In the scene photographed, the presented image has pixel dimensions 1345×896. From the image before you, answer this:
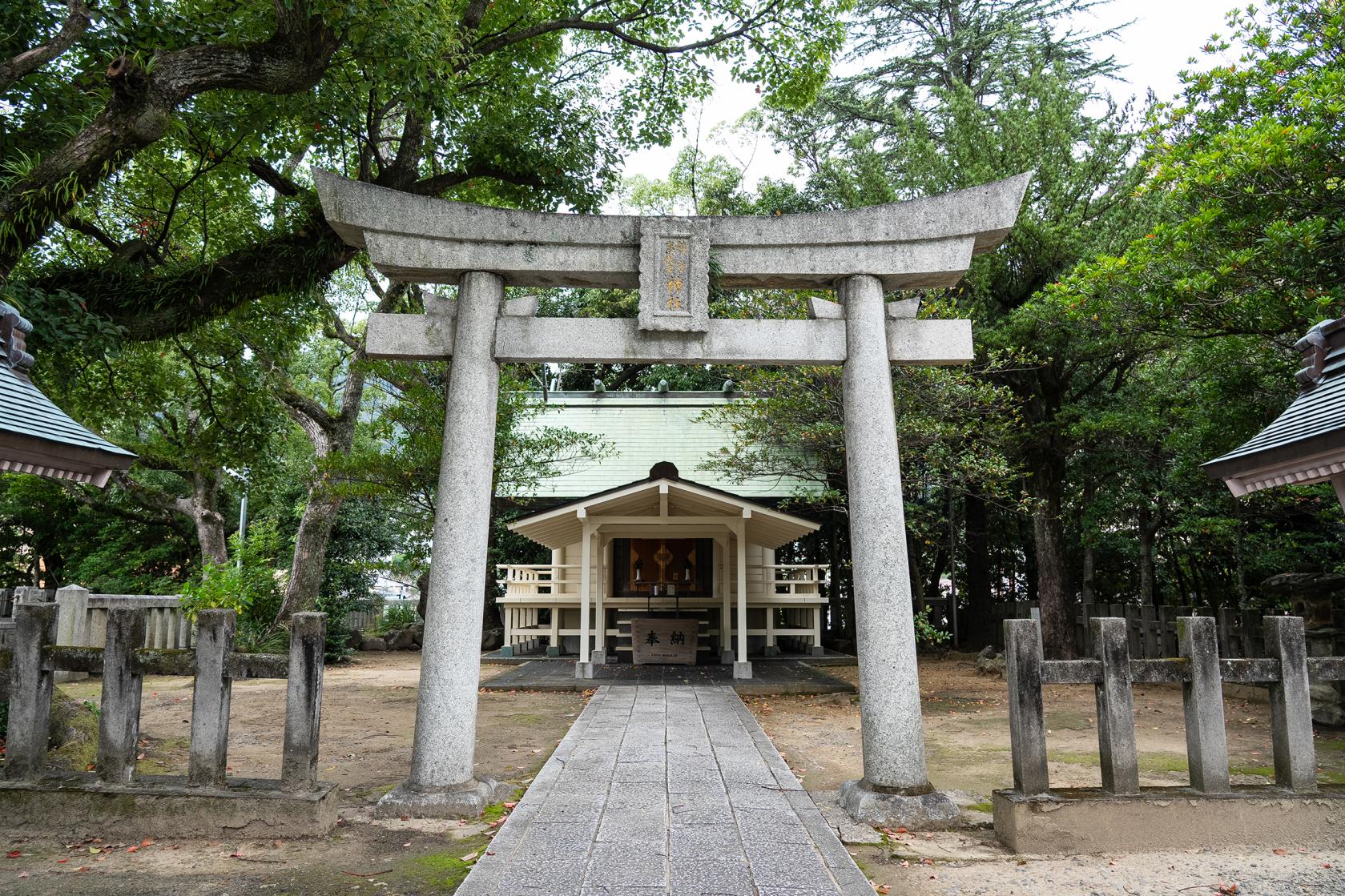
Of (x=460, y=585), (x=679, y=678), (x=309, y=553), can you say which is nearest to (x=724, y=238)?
(x=460, y=585)

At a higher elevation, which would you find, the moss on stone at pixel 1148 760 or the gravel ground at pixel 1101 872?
the gravel ground at pixel 1101 872

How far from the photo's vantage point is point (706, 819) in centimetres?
483

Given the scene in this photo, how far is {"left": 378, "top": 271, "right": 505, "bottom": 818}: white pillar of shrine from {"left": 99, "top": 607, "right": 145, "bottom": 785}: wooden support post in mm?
1514

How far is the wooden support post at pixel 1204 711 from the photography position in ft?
15.5

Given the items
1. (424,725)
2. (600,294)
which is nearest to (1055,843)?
(424,725)

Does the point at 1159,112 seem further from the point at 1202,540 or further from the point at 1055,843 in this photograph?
the point at 1202,540

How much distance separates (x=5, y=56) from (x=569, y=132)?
5.32m

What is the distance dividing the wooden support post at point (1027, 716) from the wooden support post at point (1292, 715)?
1401 mm

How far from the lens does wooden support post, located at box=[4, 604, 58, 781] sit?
484 centimetres

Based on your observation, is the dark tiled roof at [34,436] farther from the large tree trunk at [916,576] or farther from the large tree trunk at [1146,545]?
the large tree trunk at [1146,545]

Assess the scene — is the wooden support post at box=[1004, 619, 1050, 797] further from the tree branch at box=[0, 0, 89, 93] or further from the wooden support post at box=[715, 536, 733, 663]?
the wooden support post at box=[715, 536, 733, 663]

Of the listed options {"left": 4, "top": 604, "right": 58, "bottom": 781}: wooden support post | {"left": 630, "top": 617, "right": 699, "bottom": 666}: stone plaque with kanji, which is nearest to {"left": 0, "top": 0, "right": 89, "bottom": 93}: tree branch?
{"left": 4, "top": 604, "right": 58, "bottom": 781}: wooden support post

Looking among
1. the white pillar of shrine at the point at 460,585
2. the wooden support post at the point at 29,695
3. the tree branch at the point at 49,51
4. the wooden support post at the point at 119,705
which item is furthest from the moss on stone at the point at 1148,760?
the tree branch at the point at 49,51

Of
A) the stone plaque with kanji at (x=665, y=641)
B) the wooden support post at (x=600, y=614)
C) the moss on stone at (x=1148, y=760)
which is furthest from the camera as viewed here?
the stone plaque with kanji at (x=665, y=641)
